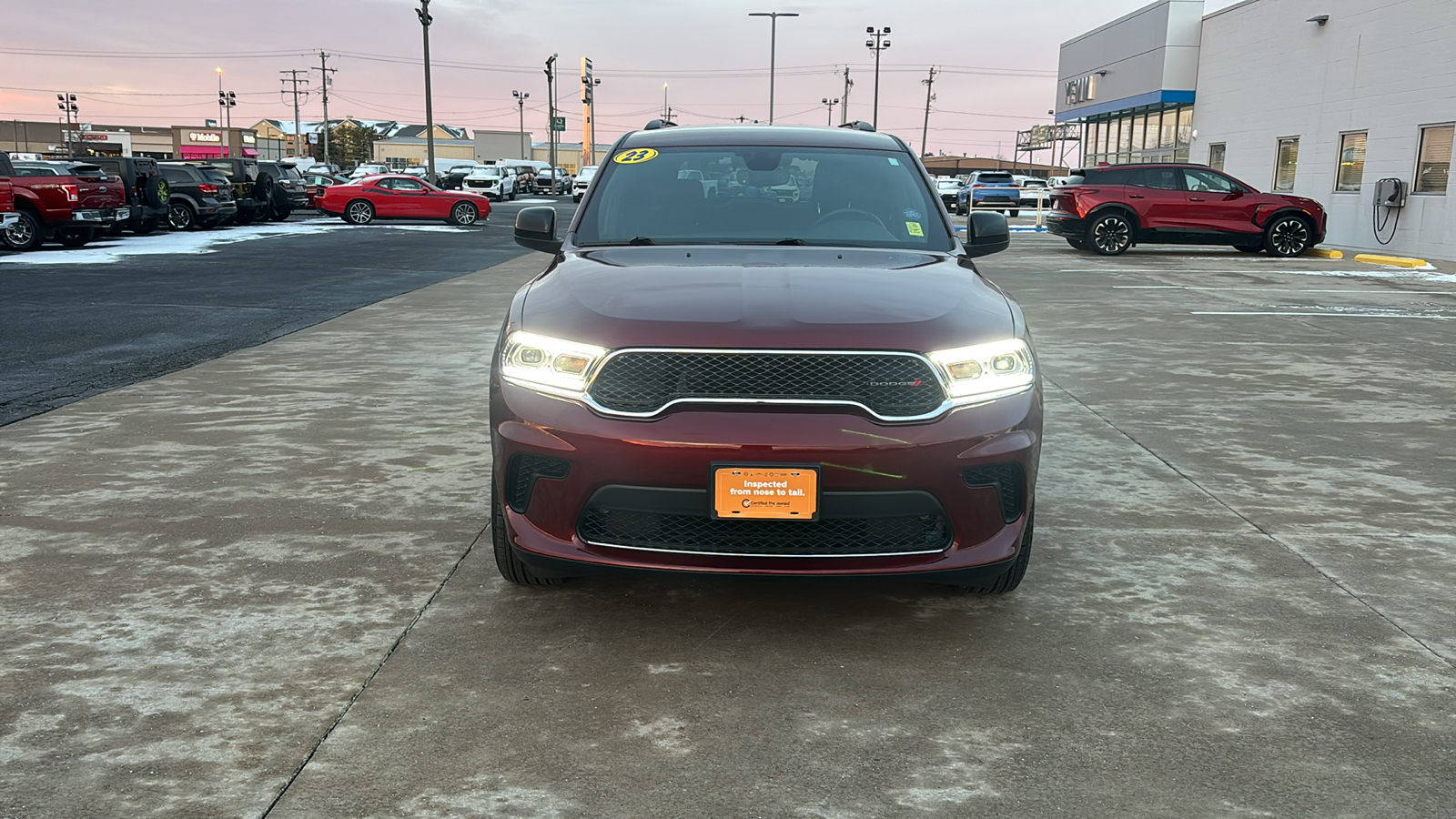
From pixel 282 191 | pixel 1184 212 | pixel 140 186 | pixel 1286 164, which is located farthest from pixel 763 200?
pixel 282 191

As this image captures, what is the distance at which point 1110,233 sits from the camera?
2262 cm

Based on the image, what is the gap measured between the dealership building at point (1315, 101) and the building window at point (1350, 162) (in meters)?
0.03

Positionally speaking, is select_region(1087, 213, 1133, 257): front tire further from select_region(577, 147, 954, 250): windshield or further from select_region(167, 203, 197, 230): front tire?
select_region(167, 203, 197, 230): front tire

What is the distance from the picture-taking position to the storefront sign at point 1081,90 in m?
43.1

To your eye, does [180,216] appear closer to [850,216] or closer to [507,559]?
[850,216]

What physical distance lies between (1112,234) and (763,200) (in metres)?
19.0

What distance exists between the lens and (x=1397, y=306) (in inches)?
562

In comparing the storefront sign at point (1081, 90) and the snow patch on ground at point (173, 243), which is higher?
Result: the storefront sign at point (1081, 90)

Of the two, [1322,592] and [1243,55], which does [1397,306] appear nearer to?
[1322,592]

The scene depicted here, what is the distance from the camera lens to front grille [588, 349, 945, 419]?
11.5 feet

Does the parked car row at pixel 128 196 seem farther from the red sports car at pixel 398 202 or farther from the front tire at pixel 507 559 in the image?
the front tire at pixel 507 559

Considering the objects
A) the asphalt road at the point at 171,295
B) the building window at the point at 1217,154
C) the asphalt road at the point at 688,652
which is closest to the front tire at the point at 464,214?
the asphalt road at the point at 171,295

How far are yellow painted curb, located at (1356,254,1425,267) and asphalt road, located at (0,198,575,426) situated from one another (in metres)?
15.6

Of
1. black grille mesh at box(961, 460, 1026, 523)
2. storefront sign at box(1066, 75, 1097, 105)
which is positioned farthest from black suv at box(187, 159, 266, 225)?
black grille mesh at box(961, 460, 1026, 523)
